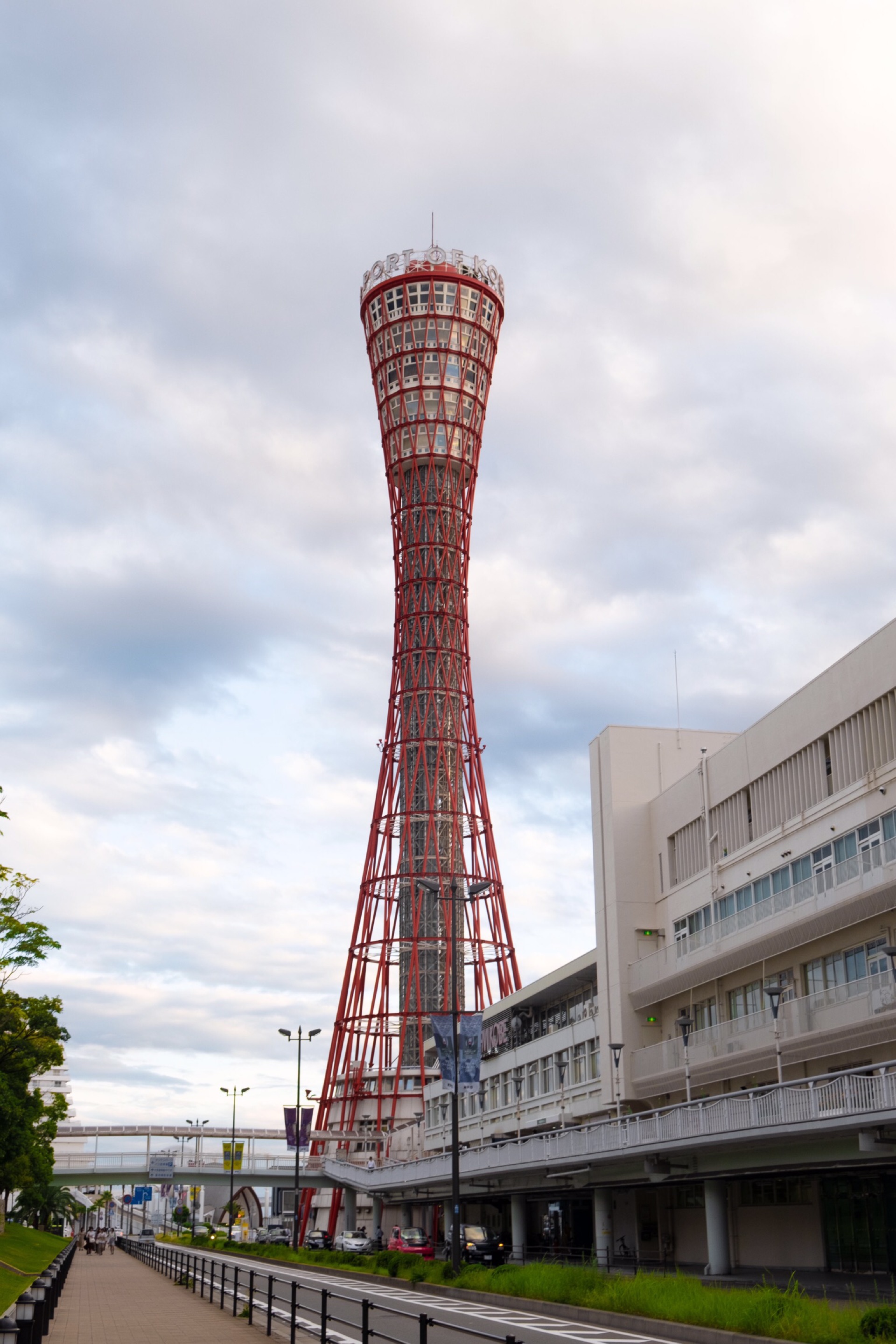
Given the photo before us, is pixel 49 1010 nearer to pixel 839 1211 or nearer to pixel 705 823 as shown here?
pixel 705 823

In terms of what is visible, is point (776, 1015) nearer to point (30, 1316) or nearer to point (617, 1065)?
point (617, 1065)

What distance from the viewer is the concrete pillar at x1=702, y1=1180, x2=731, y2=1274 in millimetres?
34000

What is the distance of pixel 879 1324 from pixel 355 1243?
55592 mm

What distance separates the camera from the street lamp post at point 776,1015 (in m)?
33.0

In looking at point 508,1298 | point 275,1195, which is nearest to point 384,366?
point 508,1298

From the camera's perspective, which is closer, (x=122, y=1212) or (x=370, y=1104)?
(x=370, y=1104)

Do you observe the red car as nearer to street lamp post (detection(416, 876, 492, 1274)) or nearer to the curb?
the curb

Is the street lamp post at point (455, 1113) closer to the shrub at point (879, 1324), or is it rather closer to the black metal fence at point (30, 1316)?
the black metal fence at point (30, 1316)

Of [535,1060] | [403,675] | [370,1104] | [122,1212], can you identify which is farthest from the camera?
[122,1212]

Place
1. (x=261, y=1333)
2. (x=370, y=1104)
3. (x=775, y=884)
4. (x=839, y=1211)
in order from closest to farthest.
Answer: (x=261, y=1333), (x=839, y=1211), (x=775, y=884), (x=370, y=1104)

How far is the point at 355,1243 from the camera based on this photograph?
6600 centimetres

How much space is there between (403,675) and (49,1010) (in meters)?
→ 35.1

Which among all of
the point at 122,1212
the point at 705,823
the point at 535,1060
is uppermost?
the point at 705,823

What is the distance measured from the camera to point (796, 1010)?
1447 inches
